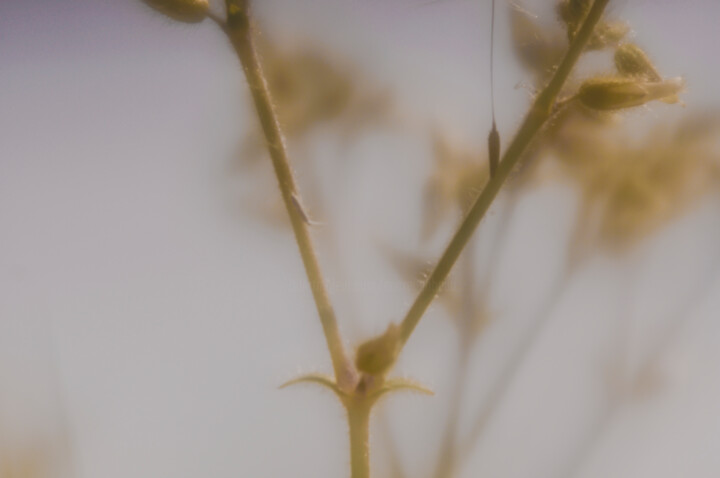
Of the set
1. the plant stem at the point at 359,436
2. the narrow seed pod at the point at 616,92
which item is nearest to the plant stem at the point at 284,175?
the plant stem at the point at 359,436

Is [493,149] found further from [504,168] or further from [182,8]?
[182,8]

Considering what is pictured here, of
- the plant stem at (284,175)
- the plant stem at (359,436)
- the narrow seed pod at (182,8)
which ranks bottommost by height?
the plant stem at (359,436)

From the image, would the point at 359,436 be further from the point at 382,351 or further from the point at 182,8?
the point at 182,8

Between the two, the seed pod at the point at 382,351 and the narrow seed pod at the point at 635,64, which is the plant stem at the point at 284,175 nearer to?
the seed pod at the point at 382,351

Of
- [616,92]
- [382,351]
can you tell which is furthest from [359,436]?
[616,92]

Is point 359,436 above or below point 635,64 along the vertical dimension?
below

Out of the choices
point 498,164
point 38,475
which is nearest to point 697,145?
point 498,164

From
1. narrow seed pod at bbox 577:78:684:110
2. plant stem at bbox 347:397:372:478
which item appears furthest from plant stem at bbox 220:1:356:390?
narrow seed pod at bbox 577:78:684:110
